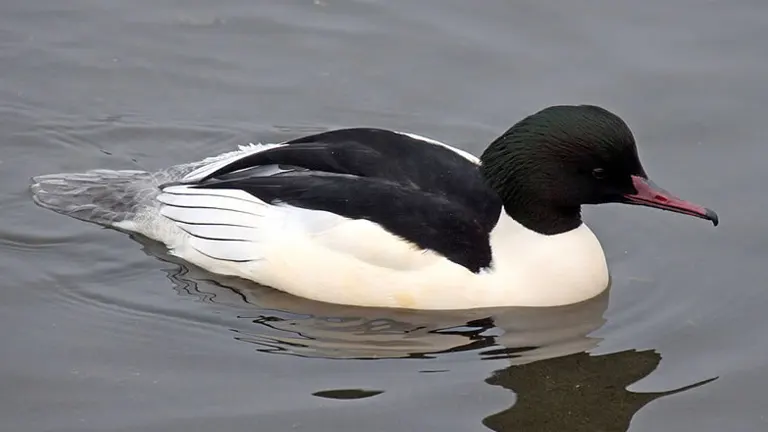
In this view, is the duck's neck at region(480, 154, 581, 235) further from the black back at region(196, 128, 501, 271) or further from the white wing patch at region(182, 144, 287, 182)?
the white wing patch at region(182, 144, 287, 182)

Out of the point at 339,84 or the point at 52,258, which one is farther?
the point at 339,84

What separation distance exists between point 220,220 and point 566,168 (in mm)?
2019

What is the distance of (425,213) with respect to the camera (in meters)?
7.33

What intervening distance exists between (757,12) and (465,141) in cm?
284

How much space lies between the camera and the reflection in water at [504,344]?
675 cm

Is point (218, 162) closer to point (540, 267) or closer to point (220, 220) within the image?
point (220, 220)

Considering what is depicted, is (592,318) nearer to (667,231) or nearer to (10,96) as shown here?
(667,231)

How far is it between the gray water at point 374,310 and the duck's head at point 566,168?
25.3 inches

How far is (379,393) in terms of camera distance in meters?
6.77

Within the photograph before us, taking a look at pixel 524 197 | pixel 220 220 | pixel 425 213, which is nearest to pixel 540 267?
pixel 524 197

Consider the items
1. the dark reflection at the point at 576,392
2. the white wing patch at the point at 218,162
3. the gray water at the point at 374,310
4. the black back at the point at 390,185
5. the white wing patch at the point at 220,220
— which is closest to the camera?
the dark reflection at the point at 576,392

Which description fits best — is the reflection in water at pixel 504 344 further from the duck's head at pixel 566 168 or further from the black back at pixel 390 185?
the duck's head at pixel 566 168

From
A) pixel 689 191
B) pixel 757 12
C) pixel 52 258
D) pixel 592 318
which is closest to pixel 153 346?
pixel 52 258

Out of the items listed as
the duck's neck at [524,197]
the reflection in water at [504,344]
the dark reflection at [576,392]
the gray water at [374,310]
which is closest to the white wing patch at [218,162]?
the gray water at [374,310]
